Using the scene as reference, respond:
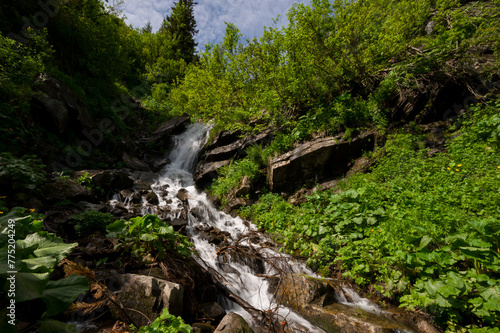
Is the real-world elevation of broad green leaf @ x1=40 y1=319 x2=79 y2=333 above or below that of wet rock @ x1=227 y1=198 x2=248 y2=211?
below

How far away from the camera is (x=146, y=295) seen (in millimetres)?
2199

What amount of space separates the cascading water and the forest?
0.49 meters

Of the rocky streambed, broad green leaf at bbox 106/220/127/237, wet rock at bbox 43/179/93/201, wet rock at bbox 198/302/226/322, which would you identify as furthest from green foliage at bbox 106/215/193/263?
wet rock at bbox 43/179/93/201

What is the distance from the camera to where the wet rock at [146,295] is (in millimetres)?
2104

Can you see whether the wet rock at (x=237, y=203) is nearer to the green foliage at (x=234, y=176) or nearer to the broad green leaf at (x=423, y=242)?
the green foliage at (x=234, y=176)

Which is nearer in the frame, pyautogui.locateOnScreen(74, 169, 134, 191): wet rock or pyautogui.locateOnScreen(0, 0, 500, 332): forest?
pyautogui.locateOnScreen(0, 0, 500, 332): forest

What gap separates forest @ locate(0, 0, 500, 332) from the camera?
2.38 meters

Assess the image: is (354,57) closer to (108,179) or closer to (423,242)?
(423,242)

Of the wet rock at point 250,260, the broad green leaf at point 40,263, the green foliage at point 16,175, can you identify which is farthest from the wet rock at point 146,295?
the green foliage at point 16,175

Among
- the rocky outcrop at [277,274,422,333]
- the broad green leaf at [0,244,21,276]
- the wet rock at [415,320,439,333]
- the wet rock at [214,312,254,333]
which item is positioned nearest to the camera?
the broad green leaf at [0,244,21,276]

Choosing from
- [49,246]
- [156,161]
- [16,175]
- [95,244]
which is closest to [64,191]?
[16,175]

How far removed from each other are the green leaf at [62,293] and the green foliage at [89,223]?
288 cm

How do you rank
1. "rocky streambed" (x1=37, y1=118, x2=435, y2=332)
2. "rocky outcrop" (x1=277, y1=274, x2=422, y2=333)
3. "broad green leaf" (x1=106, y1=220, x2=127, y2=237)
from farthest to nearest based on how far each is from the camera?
"broad green leaf" (x1=106, y1=220, x2=127, y2=237)
"rocky outcrop" (x1=277, y1=274, x2=422, y2=333)
"rocky streambed" (x1=37, y1=118, x2=435, y2=332)

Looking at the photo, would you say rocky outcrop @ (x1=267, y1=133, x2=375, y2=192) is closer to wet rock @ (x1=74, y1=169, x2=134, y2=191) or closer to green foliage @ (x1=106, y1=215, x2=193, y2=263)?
green foliage @ (x1=106, y1=215, x2=193, y2=263)
